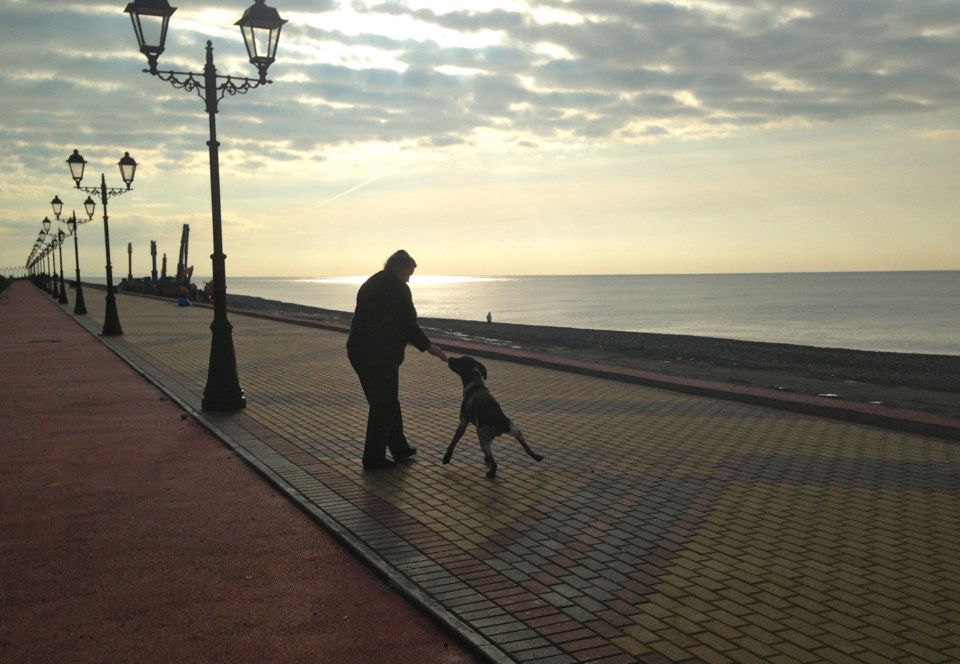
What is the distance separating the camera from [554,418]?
9969 mm

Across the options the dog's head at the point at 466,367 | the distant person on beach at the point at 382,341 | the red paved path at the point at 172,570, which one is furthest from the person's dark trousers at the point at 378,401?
the red paved path at the point at 172,570

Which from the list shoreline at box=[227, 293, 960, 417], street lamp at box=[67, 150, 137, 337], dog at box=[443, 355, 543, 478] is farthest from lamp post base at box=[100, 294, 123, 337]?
dog at box=[443, 355, 543, 478]

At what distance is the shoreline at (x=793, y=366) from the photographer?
13.3 m

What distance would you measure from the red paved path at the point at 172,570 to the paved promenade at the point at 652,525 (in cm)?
26

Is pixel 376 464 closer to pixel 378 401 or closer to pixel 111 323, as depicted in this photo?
pixel 378 401

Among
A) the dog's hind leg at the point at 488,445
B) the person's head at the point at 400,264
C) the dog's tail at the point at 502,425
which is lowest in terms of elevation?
the dog's hind leg at the point at 488,445

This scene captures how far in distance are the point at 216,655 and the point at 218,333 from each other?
747cm

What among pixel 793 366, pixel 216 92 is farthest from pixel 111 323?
pixel 793 366

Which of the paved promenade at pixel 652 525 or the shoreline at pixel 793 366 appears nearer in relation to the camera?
the paved promenade at pixel 652 525

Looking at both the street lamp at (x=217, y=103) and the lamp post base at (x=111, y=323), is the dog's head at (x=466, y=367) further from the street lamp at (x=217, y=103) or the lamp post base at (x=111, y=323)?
the lamp post base at (x=111, y=323)

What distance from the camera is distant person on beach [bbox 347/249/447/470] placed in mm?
7336

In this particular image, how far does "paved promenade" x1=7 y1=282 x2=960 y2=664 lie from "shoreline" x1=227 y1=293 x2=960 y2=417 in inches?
145

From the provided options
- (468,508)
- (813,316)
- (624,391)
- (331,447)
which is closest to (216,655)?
(468,508)

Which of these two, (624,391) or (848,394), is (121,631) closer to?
(624,391)
